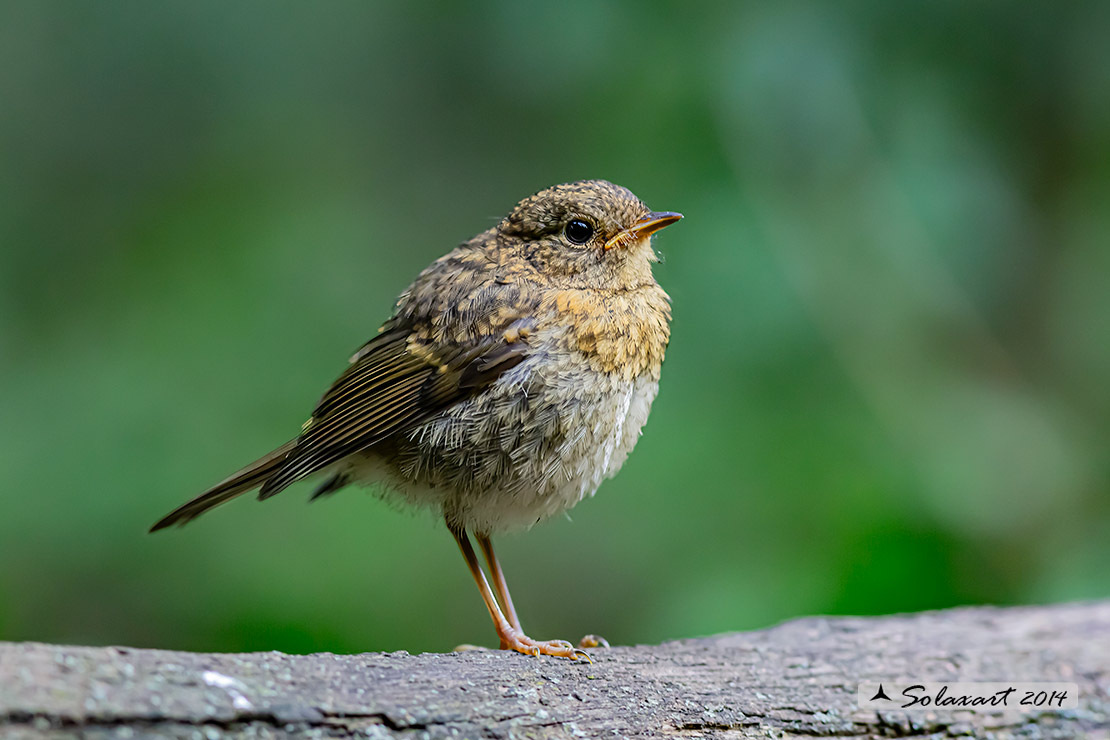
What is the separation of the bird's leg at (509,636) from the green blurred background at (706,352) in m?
0.75

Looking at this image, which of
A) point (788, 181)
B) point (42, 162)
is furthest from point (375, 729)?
point (42, 162)

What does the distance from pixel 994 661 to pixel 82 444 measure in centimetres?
363

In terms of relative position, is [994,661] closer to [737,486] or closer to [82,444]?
[737,486]

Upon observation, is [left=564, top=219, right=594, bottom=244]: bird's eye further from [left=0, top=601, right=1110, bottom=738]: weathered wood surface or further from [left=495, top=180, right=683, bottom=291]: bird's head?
[left=0, top=601, right=1110, bottom=738]: weathered wood surface

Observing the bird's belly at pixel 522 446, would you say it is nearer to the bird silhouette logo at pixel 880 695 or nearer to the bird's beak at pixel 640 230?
the bird's beak at pixel 640 230

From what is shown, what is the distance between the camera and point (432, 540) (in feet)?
14.2

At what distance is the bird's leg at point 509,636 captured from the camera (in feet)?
9.10

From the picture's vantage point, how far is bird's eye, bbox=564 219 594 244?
10.6 feet

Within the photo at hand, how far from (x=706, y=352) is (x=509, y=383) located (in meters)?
1.34

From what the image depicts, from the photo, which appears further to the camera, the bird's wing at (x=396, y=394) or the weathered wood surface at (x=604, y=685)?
the bird's wing at (x=396, y=394)

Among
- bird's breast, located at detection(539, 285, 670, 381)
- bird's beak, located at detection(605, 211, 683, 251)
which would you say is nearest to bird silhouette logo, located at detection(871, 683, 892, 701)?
bird's breast, located at detection(539, 285, 670, 381)

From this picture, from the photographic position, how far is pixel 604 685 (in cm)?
252
